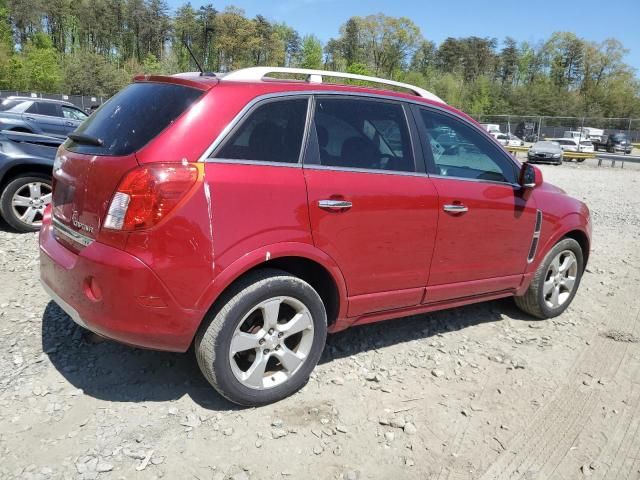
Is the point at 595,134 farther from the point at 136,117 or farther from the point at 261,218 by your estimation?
the point at 136,117

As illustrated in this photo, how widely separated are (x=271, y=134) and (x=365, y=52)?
9895 cm

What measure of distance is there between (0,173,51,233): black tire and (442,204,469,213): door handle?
192 inches

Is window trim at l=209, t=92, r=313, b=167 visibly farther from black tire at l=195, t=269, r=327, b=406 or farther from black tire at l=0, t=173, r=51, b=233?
black tire at l=0, t=173, r=51, b=233

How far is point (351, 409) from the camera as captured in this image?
3.19 meters

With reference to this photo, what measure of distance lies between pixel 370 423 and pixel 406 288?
0.95m

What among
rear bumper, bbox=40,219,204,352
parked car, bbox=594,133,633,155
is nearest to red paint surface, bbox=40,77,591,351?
rear bumper, bbox=40,219,204,352

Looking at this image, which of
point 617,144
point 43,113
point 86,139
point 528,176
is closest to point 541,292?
point 528,176

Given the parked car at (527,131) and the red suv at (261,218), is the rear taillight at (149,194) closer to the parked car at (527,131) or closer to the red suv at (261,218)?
the red suv at (261,218)

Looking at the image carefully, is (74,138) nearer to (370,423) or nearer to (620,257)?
(370,423)

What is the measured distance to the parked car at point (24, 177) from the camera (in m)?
6.08

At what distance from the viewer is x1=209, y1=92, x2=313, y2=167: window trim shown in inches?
109

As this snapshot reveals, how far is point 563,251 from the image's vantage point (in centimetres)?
473

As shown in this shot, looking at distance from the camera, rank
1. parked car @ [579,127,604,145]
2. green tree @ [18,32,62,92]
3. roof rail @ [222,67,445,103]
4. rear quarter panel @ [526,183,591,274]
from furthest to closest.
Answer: green tree @ [18,32,62,92] → parked car @ [579,127,604,145] → rear quarter panel @ [526,183,591,274] → roof rail @ [222,67,445,103]

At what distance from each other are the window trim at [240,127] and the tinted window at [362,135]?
0.26ft
